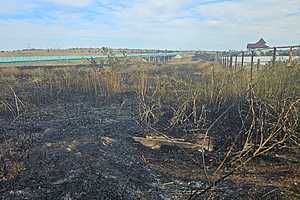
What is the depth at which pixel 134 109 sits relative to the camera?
11.3 meters

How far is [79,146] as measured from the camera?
704cm

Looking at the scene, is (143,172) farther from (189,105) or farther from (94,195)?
(189,105)

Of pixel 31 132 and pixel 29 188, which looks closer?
pixel 29 188

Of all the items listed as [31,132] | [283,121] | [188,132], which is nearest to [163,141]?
[188,132]

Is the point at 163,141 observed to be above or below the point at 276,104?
below

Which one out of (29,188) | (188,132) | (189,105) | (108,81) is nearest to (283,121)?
(188,132)

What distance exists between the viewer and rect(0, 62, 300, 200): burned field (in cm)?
497

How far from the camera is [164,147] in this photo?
7070 mm

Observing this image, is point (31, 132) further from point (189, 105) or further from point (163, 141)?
point (189, 105)

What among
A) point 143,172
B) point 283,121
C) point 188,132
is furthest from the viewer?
point 188,132

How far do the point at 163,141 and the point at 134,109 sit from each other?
4229 millimetres

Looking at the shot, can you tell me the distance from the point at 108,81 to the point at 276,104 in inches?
308

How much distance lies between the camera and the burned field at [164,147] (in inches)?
196

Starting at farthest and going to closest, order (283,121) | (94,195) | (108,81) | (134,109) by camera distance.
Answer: (108,81)
(134,109)
(283,121)
(94,195)
